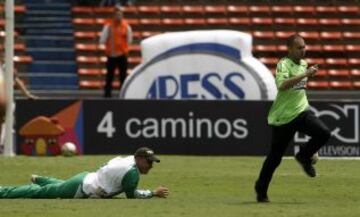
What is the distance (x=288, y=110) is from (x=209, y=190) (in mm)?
2892

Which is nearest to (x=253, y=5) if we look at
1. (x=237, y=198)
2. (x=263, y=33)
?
(x=263, y=33)

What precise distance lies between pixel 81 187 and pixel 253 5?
767 inches

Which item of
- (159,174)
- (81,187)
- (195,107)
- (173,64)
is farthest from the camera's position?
(173,64)

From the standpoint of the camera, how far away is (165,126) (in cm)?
2216

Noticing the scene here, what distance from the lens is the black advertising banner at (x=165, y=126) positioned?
21.8 metres

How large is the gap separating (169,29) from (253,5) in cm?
255

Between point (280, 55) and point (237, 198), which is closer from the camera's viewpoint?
point (237, 198)

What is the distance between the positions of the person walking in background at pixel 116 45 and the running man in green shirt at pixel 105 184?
12827 mm

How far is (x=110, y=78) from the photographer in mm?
26359

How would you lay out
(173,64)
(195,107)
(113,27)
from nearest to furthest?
(195,107), (173,64), (113,27)

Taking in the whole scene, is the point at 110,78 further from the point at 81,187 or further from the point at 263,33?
the point at 81,187

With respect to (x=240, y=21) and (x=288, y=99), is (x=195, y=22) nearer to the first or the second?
(x=240, y=21)

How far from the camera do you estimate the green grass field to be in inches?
470

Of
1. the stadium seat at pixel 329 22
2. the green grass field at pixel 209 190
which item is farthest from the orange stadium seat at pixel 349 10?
the green grass field at pixel 209 190
